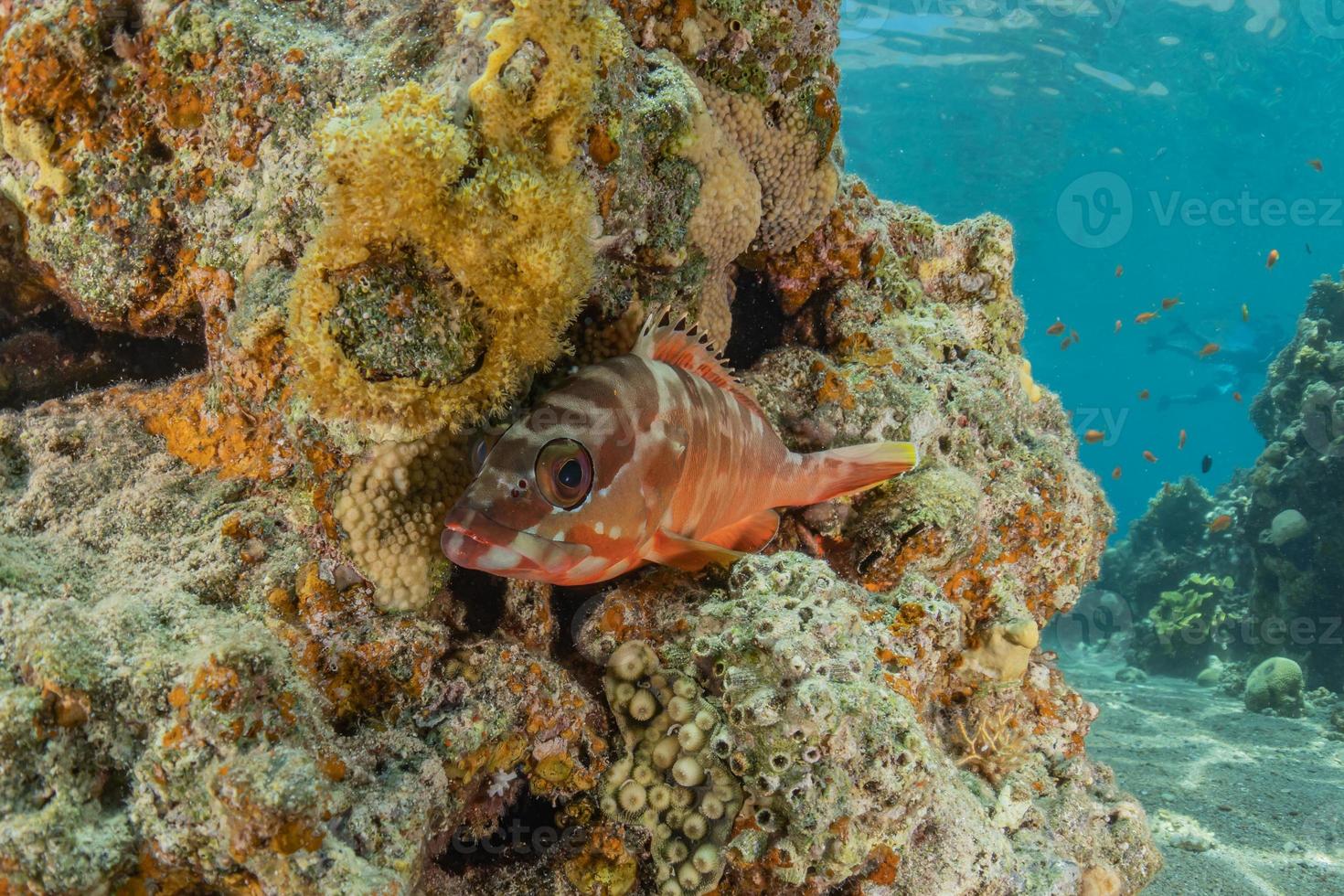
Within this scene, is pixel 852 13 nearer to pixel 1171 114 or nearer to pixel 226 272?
pixel 1171 114

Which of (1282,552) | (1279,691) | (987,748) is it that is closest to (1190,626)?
(1282,552)

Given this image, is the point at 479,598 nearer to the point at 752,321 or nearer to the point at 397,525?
the point at 397,525

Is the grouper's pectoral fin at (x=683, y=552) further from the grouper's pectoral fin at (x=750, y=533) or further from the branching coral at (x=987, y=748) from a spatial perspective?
the branching coral at (x=987, y=748)

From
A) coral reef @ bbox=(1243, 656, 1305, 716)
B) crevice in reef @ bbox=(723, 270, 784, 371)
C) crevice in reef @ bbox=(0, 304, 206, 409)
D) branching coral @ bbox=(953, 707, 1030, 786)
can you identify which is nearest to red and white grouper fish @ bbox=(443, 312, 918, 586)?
crevice in reef @ bbox=(723, 270, 784, 371)

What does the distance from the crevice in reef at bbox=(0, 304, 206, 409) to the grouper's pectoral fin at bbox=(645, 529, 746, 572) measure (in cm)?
256

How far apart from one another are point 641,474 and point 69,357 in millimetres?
3400

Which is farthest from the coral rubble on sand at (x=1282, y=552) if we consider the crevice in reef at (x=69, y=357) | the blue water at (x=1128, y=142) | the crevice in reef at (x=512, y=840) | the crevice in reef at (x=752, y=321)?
the crevice in reef at (x=69, y=357)

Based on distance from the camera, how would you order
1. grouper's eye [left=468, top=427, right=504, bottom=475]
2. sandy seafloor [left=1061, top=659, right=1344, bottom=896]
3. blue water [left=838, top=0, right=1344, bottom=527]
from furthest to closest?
blue water [left=838, top=0, right=1344, bottom=527] → sandy seafloor [left=1061, top=659, right=1344, bottom=896] → grouper's eye [left=468, top=427, right=504, bottom=475]

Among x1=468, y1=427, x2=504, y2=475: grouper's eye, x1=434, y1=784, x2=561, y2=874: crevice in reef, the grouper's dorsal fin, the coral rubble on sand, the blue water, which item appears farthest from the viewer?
the blue water

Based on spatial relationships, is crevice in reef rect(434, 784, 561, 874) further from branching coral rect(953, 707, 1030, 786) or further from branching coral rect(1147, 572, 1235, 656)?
branching coral rect(1147, 572, 1235, 656)

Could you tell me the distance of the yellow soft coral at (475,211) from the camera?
213 centimetres

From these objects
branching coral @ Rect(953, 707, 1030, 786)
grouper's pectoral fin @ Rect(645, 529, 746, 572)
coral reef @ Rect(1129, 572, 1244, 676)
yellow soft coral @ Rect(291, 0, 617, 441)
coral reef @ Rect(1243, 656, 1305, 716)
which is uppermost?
yellow soft coral @ Rect(291, 0, 617, 441)

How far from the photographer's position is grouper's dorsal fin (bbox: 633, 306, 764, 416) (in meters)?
2.92

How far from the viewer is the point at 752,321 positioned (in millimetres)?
5082
